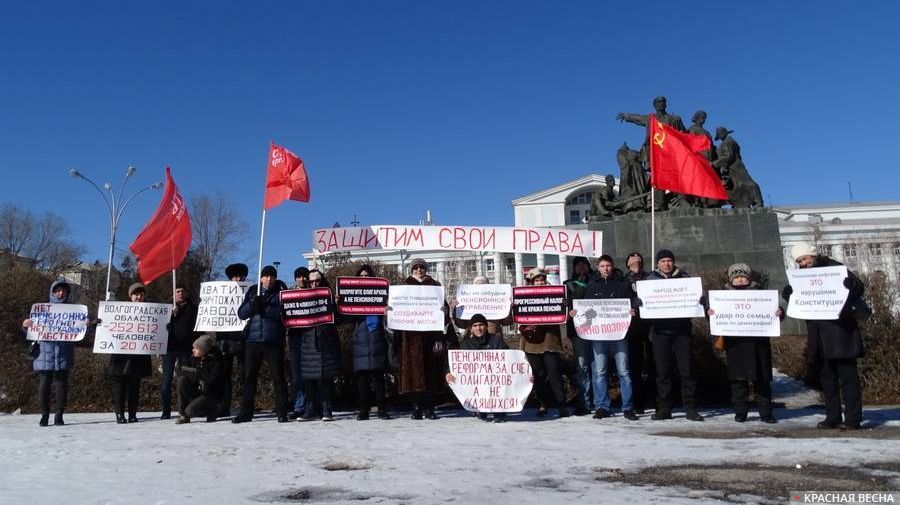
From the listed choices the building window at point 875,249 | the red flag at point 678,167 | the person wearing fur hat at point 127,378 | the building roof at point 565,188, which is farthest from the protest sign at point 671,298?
the building roof at point 565,188

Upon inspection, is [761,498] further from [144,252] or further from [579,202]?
[579,202]

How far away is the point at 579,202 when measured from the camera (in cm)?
8612

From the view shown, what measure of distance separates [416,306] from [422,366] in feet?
2.38

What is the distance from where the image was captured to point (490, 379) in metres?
7.64

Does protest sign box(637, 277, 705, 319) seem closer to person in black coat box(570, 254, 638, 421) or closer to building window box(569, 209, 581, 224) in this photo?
person in black coat box(570, 254, 638, 421)

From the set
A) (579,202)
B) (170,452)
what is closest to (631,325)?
(170,452)

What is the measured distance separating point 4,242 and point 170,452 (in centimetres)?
5707

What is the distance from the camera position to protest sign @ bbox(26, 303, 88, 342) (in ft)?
26.4

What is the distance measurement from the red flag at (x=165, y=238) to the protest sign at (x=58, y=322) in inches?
46.8

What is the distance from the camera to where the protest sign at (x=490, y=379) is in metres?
7.55

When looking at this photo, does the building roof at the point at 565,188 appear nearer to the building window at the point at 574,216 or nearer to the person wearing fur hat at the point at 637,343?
the building window at the point at 574,216

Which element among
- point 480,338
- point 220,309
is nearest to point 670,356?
point 480,338

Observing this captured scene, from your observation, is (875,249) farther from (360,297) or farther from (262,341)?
(262,341)

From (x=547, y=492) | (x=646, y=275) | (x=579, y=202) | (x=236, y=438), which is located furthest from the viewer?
(x=579, y=202)
